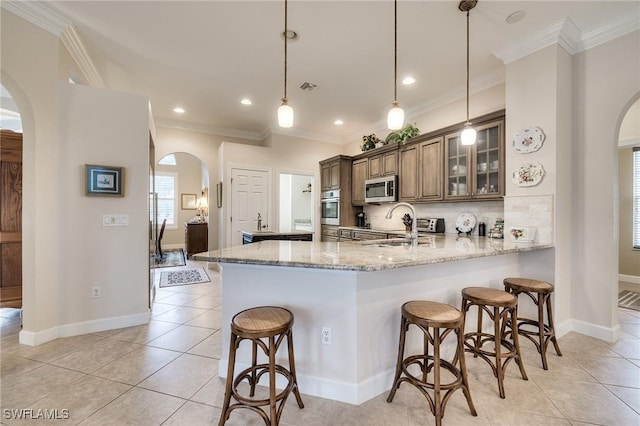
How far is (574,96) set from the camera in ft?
9.17

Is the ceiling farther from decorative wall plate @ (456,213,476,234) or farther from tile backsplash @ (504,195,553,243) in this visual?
decorative wall plate @ (456,213,476,234)

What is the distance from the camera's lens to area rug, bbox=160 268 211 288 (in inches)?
188

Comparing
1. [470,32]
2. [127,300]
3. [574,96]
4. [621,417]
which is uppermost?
[470,32]

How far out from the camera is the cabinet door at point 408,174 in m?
4.25

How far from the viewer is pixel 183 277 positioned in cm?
514

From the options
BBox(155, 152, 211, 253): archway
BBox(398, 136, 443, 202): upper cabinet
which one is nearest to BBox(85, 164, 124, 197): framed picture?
BBox(398, 136, 443, 202): upper cabinet

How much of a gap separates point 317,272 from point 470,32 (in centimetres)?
279

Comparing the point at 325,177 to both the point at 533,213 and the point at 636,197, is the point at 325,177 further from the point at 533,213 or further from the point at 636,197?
the point at 636,197

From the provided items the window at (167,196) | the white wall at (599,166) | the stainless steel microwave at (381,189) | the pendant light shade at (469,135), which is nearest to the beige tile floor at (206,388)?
the white wall at (599,166)

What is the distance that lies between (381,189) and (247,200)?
2706 mm

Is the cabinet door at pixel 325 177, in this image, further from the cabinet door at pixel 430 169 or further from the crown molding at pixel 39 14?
the crown molding at pixel 39 14

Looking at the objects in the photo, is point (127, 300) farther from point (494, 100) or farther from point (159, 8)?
point (494, 100)

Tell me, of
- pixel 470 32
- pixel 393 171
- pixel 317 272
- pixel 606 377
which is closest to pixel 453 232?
pixel 393 171

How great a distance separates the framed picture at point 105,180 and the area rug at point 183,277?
2.24m
